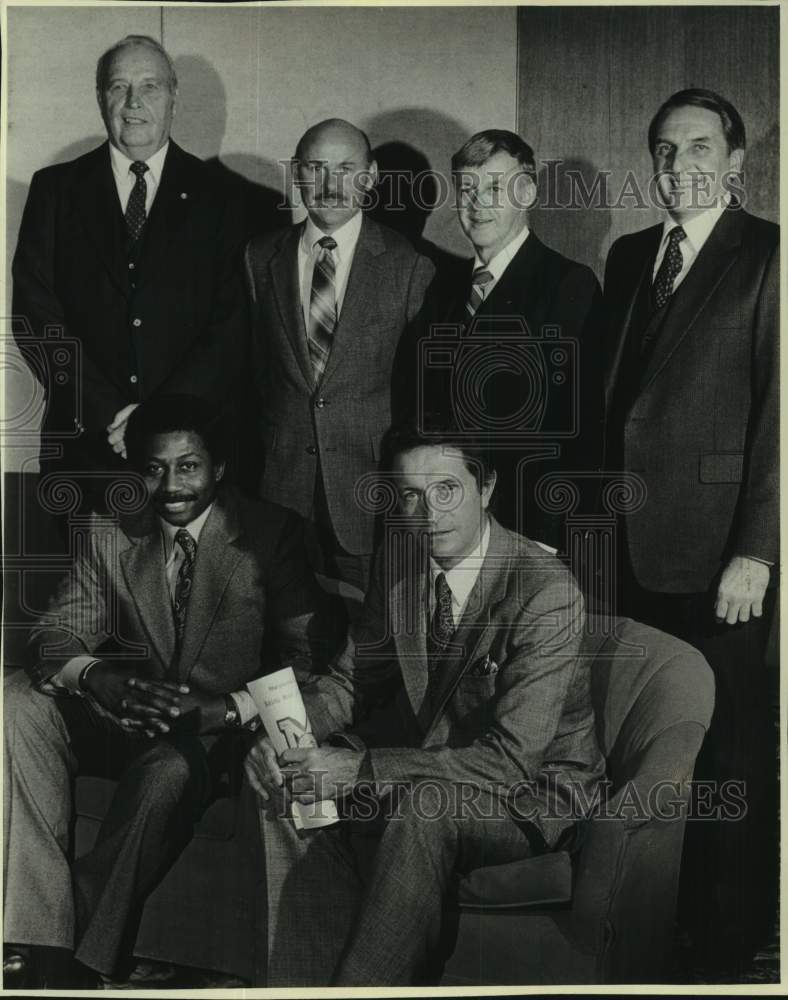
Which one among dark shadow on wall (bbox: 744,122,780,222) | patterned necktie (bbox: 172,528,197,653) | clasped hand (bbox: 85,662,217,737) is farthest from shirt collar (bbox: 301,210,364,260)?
clasped hand (bbox: 85,662,217,737)

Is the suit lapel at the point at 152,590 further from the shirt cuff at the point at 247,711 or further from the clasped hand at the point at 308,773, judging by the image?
the clasped hand at the point at 308,773

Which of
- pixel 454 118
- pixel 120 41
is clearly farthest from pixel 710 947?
pixel 120 41

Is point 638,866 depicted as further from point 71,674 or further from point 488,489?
point 71,674

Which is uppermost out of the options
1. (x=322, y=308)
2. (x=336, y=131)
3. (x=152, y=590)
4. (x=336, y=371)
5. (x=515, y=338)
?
(x=336, y=131)

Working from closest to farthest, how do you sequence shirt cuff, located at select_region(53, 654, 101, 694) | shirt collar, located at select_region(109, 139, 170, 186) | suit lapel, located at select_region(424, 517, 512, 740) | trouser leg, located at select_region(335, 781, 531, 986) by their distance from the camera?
trouser leg, located at select_region(335, 781, 531, 986) → suit lapel, located at select_region(424, 517, 512, 740) → shirt cuff, located at select_region(53, 654, 101, 694) → shirt collar, located at select_region(109, 139, 170, 186)

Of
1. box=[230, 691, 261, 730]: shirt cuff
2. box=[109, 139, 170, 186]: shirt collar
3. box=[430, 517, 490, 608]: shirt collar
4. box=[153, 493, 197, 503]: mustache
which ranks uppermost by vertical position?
box=[109, 139, 170, 186]: shirt collar

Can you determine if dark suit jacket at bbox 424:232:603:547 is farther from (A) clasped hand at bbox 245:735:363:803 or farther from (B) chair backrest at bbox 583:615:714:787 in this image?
(A) clasped hand at bbox 245:735:363:803

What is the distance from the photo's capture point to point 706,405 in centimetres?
478

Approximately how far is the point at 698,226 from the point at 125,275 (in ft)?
6.85

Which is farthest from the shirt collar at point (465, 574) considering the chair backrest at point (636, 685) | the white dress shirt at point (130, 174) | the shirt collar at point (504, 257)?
the white dress shirt at point (130, 174)

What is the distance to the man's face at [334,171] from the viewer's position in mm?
4766

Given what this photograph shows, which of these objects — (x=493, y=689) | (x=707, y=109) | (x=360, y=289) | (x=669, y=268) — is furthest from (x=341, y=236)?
(x=493, y=689)

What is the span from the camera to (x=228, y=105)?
Answer: 15.7 ft

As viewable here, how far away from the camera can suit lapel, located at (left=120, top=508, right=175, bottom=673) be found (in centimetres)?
474
